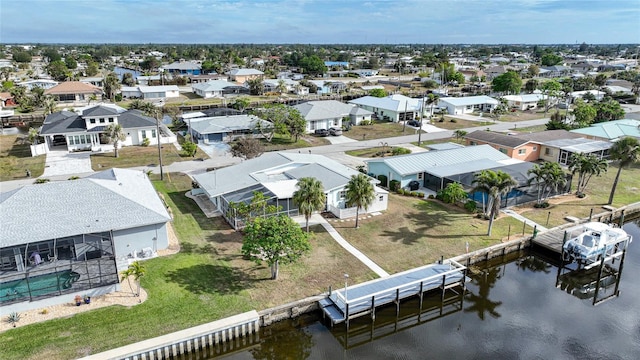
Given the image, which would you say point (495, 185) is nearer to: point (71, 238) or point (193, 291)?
point (193, 291)

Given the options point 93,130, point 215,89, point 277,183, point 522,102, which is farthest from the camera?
point 215,89

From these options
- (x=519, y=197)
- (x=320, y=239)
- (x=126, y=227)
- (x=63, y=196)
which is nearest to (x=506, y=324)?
(x=320, y=239)

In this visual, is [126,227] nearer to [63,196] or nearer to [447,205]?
[63,196]

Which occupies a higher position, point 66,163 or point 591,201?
point 66,163

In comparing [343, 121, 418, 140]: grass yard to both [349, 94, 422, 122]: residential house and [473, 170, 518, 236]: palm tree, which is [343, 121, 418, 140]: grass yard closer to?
[349, 94, 422, 122]: residential house

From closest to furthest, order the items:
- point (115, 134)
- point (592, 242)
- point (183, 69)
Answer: point (592, 242), point (115, 134), point (183, 69)

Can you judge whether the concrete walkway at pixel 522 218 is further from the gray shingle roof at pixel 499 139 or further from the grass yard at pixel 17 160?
the grass yard at pixel 17 160

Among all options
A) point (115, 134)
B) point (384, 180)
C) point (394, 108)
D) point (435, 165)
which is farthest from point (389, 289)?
point (394, 108)

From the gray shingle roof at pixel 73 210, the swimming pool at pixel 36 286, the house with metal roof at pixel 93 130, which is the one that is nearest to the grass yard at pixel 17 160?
the house with metal roof at pixel 93 130
